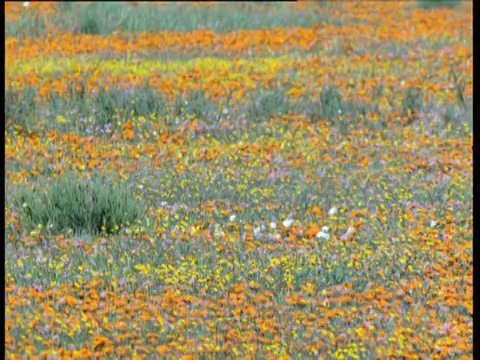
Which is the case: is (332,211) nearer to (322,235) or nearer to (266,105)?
(322,235)

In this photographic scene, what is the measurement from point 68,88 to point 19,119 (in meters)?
0.94

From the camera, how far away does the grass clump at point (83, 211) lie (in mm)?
7117

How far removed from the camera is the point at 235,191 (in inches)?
313

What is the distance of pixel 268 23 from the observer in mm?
15250

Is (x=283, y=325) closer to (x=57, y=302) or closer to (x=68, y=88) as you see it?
(x=57, y=302)

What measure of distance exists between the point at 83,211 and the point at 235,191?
135 centimetres

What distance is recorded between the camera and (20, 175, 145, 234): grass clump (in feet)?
23.4

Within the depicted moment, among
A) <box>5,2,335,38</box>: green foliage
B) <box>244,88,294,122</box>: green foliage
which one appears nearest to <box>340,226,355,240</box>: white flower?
<box>244,88,294,122</box>: green foliage

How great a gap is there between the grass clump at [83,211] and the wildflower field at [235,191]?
0.02 m

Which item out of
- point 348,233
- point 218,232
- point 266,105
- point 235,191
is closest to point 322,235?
point 348,233

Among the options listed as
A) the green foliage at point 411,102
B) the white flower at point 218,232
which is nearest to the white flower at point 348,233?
the white flower at point 218,232

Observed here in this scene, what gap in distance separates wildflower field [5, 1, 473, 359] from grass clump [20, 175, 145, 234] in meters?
0.02

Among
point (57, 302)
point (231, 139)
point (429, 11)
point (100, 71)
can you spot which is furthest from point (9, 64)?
point (429, 11)

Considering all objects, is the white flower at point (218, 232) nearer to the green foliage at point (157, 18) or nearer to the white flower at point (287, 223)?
the white flower at point (287, 223)
